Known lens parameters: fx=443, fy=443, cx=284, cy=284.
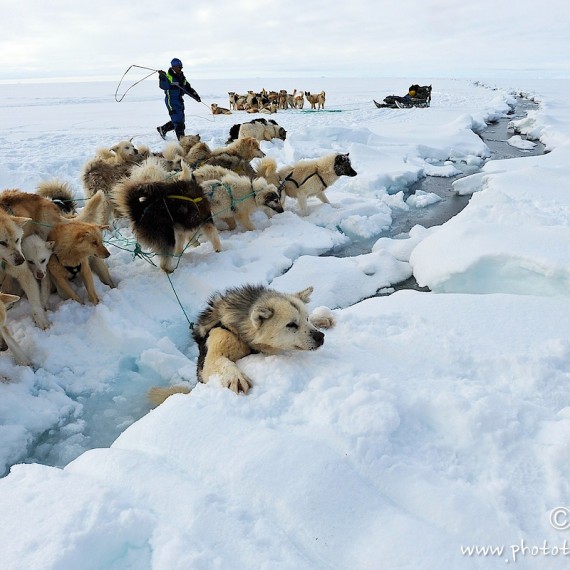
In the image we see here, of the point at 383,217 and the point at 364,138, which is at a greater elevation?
the point at 364,138

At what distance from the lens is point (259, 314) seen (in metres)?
2.73

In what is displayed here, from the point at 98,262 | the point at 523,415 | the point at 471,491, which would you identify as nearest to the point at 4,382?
the point at 98,262

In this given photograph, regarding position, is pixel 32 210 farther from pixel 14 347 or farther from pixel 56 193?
pixel 14 347

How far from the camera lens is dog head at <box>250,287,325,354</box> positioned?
2746 mm

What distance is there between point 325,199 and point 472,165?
205 inches

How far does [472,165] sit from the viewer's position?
10.4 meters

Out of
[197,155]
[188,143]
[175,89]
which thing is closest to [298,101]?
[175,89]

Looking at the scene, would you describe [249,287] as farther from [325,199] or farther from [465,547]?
[325,199]

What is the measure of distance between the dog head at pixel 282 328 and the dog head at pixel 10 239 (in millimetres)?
1982

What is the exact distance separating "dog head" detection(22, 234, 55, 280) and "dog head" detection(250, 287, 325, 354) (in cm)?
204

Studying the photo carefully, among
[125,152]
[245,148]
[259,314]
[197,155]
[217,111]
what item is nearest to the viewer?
[259,314]

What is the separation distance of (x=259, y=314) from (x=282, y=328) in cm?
17

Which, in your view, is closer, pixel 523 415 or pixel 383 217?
pixel 523 415

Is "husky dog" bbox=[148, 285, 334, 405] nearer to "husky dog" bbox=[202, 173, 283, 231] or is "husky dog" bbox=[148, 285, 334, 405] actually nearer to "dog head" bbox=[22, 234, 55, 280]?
"dog head" bbox=[22, 234, 55, 280]
